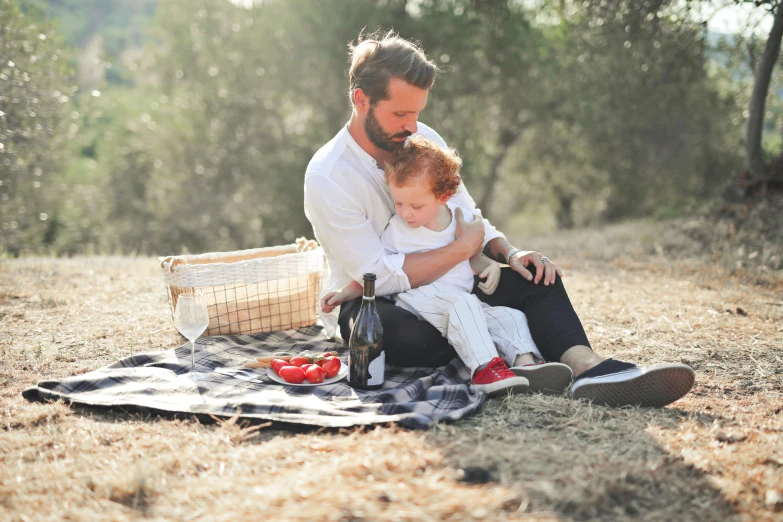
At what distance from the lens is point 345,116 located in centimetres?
1402

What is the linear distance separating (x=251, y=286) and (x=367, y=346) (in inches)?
52.0

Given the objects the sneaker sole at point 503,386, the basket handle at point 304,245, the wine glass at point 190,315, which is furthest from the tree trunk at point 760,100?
the wine glass at point 190,315

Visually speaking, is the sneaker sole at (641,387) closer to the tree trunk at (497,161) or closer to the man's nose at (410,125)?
the man's nose at (410,125)

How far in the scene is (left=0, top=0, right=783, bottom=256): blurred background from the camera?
28.6ft

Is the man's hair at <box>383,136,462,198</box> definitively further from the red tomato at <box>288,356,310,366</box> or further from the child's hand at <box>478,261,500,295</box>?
the red tomato at <box>288,356,310,366</box>

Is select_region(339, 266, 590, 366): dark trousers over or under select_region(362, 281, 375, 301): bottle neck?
under

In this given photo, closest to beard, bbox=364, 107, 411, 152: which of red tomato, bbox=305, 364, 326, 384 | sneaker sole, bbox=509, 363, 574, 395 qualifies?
red tomato, bbox=305, 364, 326, 384

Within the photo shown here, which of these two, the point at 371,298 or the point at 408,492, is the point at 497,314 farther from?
the point at 408,492

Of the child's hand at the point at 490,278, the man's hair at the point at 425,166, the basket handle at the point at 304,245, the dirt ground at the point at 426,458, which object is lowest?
the dirt ground at the point at 426,458

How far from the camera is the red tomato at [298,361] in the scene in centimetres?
362

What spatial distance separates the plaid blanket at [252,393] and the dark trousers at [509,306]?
0.13m

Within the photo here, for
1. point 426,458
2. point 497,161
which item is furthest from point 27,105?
point 497,161

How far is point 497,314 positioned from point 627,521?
1615mm

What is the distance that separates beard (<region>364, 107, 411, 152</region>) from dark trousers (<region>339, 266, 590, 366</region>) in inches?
37.2
